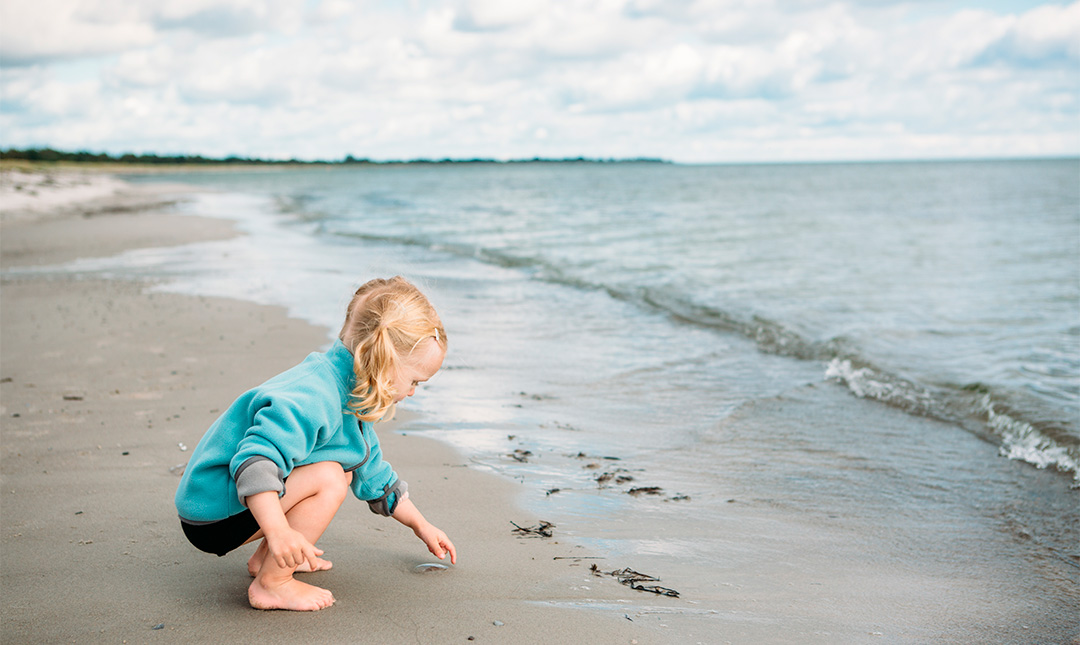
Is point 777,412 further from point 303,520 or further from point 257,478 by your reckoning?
point 257,478

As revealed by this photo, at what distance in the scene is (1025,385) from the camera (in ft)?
20.8

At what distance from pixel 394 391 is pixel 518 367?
4.03 metres

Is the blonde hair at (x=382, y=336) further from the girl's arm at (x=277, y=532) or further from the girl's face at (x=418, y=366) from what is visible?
the girl's arm at (x=277, y=532)

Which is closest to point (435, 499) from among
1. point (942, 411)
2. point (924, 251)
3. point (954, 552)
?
point (954, 552)

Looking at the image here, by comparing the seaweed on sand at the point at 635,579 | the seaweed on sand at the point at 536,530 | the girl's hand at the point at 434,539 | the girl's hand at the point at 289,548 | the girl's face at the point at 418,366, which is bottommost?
the seaweed on sand at the point at 536,530

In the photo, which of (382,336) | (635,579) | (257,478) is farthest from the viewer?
(635,579)

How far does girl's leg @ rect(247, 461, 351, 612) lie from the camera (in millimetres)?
2264

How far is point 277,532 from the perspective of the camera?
2035 millimetres

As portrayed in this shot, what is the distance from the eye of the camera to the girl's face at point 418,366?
2.34 metres

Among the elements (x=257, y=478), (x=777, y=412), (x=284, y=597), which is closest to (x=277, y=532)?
(x=257, y=478)

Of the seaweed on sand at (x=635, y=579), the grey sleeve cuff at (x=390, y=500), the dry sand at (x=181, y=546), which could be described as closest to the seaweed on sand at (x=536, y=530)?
the dry sand at (x=181, y=546)

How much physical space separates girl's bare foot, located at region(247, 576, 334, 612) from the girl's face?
676 millimetres

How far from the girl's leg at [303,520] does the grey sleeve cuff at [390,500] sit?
24 centimetres

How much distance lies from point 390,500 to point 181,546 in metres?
0.88
